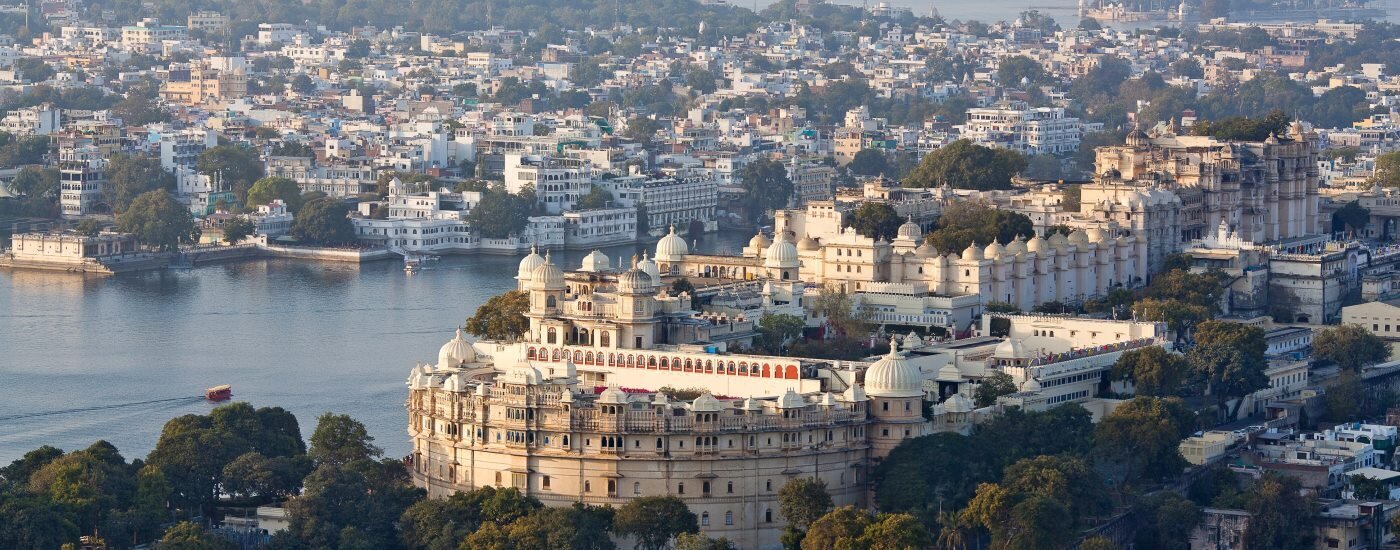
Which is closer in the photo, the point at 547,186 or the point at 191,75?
the point at 547,186

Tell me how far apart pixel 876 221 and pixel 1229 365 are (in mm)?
7608

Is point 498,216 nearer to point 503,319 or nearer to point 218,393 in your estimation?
point 218,393

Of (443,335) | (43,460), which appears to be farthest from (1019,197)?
(43,460)

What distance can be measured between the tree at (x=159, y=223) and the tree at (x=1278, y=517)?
26461mm

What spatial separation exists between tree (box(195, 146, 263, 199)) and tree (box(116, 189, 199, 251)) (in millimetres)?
5589

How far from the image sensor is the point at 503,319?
121ft

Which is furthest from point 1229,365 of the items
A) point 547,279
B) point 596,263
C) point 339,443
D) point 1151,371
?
point 339,443

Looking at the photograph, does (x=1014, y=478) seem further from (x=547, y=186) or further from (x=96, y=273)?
(x=547, y=186)

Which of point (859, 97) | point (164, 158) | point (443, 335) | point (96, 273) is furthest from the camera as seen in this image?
point (859, 97)

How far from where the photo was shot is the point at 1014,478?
103 feet

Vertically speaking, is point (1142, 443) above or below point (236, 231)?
below

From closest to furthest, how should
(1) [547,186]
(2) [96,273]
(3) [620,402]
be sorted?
(3) [620,402] → (2) [96,273] → (1) [547,186]

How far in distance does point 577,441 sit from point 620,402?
52 centimetres

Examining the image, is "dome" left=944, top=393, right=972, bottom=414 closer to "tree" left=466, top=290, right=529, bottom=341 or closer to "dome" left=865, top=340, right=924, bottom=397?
"dome" left=865, top=340, right=924, bottom=397
